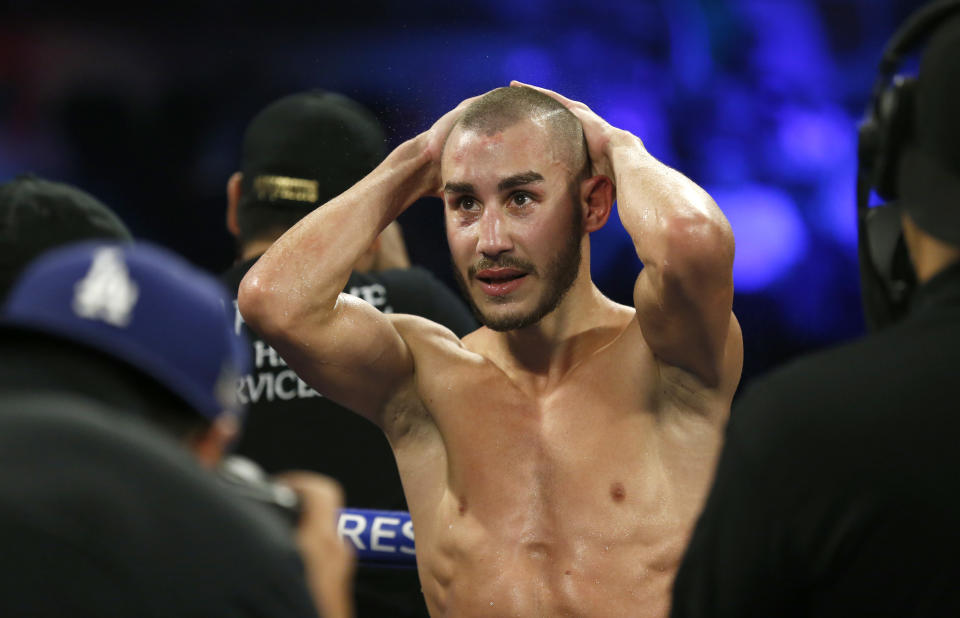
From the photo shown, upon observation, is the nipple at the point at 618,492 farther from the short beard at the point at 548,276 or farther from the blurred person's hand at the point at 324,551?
the blurred person's hand at the point at 324,551

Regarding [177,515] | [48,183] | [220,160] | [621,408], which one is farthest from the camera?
[220,160]

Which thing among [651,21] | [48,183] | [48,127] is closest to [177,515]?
[48,183]

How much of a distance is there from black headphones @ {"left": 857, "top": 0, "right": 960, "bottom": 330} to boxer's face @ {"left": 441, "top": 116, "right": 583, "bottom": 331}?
93cm

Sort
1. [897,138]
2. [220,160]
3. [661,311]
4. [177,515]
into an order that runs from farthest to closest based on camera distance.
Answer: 1. [220,160]
2. [661,311]
3. [897,138]
4. [177,515]

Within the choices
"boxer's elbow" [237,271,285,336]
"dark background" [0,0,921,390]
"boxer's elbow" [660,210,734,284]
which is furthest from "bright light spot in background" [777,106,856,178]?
"boxer's elbow" [237,271,285,336]

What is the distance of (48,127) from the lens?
466cm

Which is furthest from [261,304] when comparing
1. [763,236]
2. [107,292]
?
[763,236]

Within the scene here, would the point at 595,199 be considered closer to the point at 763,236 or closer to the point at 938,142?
the point at 938,142

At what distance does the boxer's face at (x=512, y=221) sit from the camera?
232 cm

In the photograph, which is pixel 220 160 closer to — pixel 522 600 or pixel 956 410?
pixel 522 600

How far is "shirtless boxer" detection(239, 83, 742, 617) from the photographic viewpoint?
2.21 metres

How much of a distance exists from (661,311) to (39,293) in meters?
1.32

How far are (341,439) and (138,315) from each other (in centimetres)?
175

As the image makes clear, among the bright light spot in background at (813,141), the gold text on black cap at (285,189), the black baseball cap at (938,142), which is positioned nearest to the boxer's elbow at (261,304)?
the gold text on black cap at (285,189)
